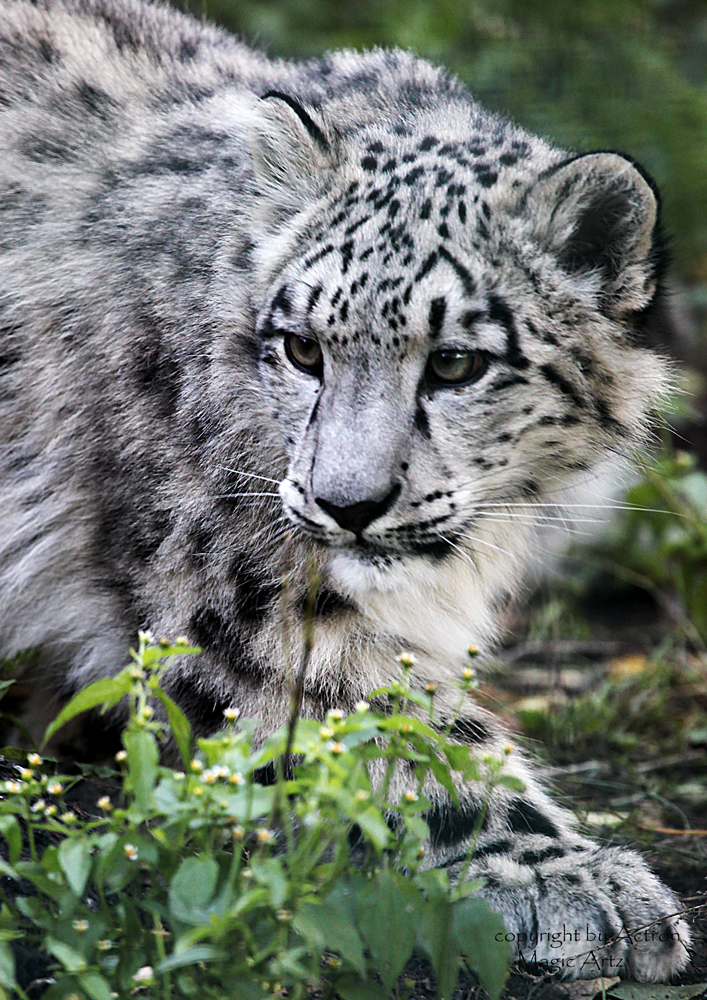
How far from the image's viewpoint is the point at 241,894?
2516 mm

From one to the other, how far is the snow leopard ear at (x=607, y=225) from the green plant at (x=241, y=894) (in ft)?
6.06

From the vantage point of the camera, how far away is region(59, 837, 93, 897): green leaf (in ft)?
7.93

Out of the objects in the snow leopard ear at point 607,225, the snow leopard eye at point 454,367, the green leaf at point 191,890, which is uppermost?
the snow leopard ear at point 607,225

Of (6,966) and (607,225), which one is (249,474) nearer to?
(607,225)

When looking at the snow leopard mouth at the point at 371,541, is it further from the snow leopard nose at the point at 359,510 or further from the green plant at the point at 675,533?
the green plant at the point at 675,533

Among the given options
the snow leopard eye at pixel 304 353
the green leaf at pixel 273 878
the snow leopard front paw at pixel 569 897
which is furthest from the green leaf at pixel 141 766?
the snow leopard eye at pixel 304 353

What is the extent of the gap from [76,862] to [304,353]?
1.87 metres

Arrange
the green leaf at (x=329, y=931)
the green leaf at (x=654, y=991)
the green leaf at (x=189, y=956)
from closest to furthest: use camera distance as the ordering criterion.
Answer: the green leaf at (x=189, y=956) → the green leaf at (x=329, y=931) → the green leaf at (x=654, y=991)

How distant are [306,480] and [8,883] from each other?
1.44 meters

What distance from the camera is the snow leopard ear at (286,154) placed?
386 centimetres

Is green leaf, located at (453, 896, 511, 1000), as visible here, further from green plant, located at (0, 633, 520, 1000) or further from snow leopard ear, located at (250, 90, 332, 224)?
snow leopard ear, located at (250, 90, 332, 224)

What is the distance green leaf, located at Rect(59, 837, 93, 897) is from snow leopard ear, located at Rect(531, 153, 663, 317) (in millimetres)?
2399

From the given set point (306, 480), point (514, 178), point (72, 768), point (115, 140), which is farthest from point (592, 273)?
point (72, 768)

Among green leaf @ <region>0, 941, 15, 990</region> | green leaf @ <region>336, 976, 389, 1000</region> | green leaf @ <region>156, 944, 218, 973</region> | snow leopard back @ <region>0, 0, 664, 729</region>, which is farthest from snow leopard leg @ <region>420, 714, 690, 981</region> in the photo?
green leaf @ <region>0, 941, 15, 990</region>
